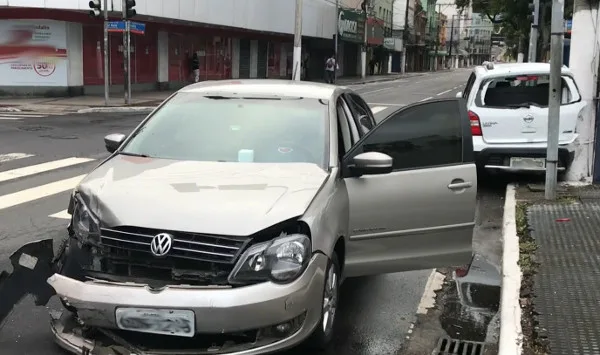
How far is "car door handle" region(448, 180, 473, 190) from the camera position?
15.2 feet

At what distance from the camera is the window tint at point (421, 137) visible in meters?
4.71

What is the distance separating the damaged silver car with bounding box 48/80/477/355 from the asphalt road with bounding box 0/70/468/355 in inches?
15.5

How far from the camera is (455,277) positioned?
18.9 feet

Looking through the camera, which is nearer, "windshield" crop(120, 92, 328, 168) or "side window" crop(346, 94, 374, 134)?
"windshield" crop(120, 92, 328, 168)

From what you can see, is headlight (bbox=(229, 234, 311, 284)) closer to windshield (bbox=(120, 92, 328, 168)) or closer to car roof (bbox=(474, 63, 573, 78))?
windshield (bbox=(120, 92, 328, 168))

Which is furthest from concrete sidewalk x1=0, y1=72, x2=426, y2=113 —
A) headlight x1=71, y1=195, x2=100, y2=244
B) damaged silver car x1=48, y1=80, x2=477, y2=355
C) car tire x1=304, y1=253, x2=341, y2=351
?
car tire x1=304, y1=253, x2=341, y2=351

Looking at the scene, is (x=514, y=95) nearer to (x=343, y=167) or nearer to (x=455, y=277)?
(x=455, y=277)

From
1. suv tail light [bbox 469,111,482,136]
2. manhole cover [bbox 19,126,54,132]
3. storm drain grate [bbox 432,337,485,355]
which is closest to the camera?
storm drain grate [bbox 432,337,485,355]

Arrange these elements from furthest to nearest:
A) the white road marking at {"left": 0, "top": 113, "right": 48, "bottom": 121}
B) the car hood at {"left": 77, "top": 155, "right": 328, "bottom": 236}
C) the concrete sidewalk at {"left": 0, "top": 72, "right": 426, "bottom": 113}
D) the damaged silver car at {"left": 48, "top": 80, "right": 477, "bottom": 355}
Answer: the concrete sidewalk at {"left": 0, "top": 72, "right": 426, "bottom": 113} → the white road marking at {"left": 0, "top": 113, "right": 48, "bottom": 121} → the car hood at {"left": 77, "top": 155, "right": 328, "bottom": 236} → the damaged silver car at {"left": 48, "top": 80, "right": 477, "bottom": 355}

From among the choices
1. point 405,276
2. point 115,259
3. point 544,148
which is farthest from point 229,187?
point 544,148

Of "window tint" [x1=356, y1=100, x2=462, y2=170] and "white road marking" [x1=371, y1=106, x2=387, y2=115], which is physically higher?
"window tint" [x1=356, y1=100, x2=462, y2=170]

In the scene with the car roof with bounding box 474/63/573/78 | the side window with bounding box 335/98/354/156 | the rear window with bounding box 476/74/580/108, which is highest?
the car roof with bounding box 474/63/573/78

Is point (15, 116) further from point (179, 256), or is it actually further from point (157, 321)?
point (157, 321)

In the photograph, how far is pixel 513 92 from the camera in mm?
9297
